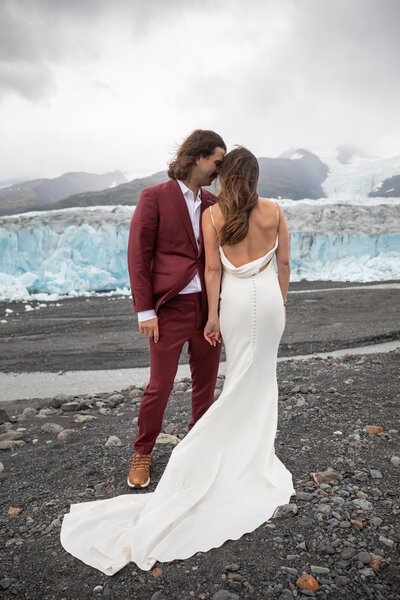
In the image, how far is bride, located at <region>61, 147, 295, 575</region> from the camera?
2.23 metres

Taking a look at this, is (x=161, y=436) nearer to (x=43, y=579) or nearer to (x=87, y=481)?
(x=87, y=481)

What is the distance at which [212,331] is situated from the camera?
2.56m

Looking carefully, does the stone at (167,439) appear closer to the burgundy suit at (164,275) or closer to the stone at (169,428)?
the stone at (169,428)

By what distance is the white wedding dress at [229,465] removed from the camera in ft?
7.20

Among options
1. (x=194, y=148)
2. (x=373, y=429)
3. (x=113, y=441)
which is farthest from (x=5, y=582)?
(x=373, y=429)

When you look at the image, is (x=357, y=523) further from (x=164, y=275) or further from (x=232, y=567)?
(x=164, y=275)

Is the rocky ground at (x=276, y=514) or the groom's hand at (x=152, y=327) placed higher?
the groom's hand at (x=152, y=327)

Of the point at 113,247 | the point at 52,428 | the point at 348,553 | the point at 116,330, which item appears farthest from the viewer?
the point at 113,247

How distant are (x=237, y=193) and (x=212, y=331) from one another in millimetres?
832

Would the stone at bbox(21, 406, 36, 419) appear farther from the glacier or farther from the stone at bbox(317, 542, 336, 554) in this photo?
the glacier

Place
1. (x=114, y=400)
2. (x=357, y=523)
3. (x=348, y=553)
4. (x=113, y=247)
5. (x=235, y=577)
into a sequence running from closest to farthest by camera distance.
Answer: (x=235, y=577) < (x=348, y=553) < (x=357, y=523) < (x=114, y=400) < (x=113, y=247)

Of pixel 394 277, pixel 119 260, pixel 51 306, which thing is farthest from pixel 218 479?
pixel 394 277

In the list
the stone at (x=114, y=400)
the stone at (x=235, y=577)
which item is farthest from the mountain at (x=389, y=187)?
the stone at (x=235, y=577)

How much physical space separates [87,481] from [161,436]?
847 millimetres
